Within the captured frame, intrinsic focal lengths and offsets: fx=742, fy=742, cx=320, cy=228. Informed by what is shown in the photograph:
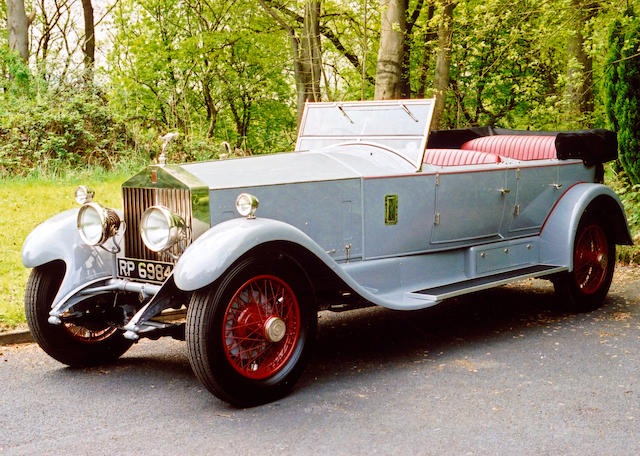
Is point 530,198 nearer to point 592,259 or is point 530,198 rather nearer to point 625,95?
point 592,259

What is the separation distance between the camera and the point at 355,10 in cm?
1675

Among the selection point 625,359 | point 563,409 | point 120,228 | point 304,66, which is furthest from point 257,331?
point 304,66

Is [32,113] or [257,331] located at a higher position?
[32,113]

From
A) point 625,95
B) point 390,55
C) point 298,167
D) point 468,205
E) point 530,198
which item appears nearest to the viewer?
point 298,167

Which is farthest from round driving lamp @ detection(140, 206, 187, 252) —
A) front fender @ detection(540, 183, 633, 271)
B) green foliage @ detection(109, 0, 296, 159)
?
→ green foliage @ detection(109, 0, 296, 159)

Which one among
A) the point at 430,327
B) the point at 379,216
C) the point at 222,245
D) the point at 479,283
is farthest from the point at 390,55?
the point at 222,245

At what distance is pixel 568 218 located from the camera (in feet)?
20.3

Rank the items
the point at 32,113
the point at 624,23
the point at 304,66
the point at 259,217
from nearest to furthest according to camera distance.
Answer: the point at 259,217 → the point at 624,23 → the point at 32,113 → the point at 304,66

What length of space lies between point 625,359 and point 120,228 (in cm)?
353

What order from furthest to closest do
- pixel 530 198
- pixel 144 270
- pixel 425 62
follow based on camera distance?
pixel 425 62 → pixel 530 198 → pixel 144 270

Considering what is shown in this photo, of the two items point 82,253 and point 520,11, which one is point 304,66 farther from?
point 82,253

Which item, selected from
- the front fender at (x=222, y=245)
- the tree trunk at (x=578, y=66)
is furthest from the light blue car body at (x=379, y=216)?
the tree trunk at (x=578, y=66)

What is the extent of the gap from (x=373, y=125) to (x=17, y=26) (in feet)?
45.3

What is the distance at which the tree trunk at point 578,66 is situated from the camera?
9.62 m
